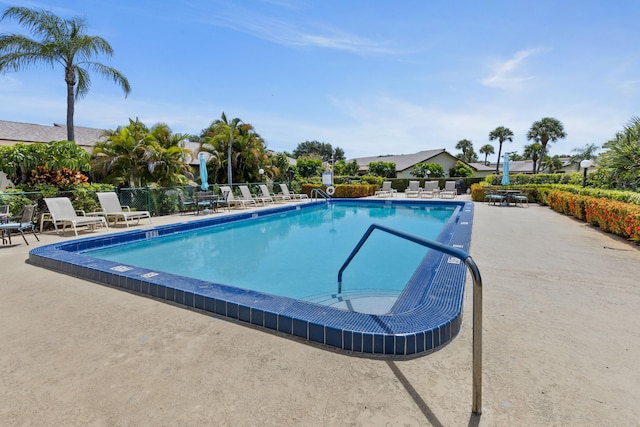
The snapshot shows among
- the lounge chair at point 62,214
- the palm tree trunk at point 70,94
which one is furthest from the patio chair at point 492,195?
the palm tree trunk at point 70,94

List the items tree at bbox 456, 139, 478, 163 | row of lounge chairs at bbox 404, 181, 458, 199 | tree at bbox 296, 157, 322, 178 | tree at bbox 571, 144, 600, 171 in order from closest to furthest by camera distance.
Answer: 1. row of lounge chairs at bbox 404, 181, 458, 199
2. tree at bbox 296, 157, 322, 178
3. tree at bbox 571, 144, 600, 171
4. tree at bbox 456, 139, 478, 163

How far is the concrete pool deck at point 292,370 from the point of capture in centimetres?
192

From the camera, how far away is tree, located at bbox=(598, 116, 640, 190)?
9.68 meters

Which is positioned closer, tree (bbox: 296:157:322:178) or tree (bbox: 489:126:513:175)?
tree (bbox: 296:157:322:178)

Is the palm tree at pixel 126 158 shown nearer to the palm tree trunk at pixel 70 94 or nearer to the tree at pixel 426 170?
the palm tree trunk at pixel 70 94

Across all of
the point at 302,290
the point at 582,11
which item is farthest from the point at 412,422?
the point at 582,11

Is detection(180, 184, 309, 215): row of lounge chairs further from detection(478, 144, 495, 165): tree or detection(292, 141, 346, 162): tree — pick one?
detection(478, 144, 495, 165): tree

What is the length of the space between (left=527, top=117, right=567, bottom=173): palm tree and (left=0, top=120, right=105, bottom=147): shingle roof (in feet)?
161

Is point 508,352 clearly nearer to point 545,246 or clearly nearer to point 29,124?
point 545,246

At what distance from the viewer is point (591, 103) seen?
47.6 ft

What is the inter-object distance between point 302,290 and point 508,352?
3.07 m

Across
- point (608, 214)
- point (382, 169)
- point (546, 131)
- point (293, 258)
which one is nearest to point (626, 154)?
point (608, 214)

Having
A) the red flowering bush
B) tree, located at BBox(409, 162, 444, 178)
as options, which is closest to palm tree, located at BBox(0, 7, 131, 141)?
the red flowering bush

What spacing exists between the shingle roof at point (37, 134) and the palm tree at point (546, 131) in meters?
49.1
